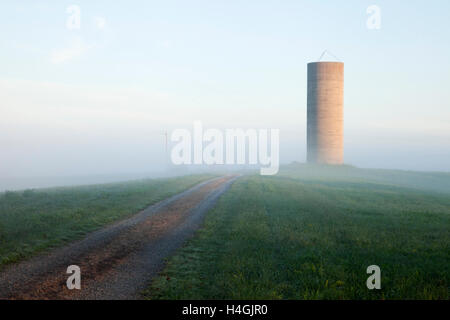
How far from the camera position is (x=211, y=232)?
15.7 metres

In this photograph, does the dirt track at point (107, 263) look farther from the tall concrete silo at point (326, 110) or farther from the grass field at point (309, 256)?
the tall concrete silo at point (326, 110)

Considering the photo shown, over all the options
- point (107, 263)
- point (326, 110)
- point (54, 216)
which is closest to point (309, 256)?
point (107, 263)

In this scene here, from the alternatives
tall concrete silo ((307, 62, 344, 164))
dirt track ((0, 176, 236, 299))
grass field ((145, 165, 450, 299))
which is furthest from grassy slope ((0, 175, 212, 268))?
tall concrete silo ((307, 62, 344, 164))

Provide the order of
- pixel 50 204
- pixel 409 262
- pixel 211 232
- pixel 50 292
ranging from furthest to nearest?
1. pixel 50 204
2. pixel 211 232
3. pixel 409 262
4. pixel 50 292

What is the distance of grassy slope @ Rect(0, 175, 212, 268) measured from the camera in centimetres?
1367

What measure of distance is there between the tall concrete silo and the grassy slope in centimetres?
5492

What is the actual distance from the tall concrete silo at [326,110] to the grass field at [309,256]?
58490 millimetres

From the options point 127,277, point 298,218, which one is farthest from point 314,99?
point 127,277

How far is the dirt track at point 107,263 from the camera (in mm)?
8875

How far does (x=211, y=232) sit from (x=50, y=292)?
7.87 meters

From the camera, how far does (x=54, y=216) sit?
61.7ft

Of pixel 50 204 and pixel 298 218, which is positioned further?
pixel 50 204

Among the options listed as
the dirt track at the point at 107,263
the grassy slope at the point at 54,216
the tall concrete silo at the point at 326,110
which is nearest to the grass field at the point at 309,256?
the dirt track at the point at 107,263
